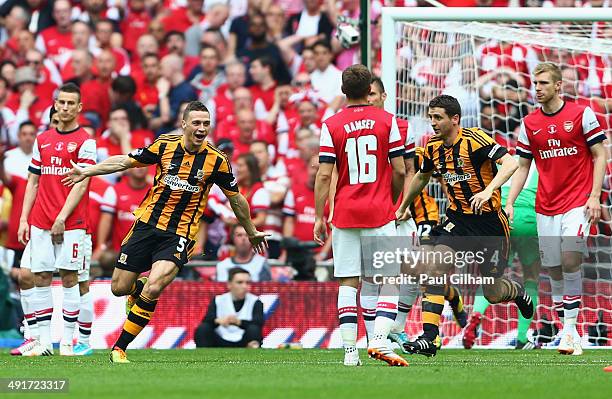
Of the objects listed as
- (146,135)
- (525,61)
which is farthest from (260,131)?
(525,61)

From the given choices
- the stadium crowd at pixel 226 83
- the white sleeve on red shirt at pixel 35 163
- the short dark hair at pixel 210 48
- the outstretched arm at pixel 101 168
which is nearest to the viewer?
the outstretched arm at pixel 101 168

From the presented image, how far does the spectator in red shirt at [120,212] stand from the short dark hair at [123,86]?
9.66ft

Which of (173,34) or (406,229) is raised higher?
(173,34)

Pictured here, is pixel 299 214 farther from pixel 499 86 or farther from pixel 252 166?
pixel 499 86

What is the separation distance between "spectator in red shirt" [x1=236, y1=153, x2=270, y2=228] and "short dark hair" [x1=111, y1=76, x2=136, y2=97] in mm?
3222

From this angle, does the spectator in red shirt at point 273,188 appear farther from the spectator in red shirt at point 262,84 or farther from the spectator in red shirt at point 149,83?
the spectator in red shirt at point 149,83

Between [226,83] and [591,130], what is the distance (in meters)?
8.53

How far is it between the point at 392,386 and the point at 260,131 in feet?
35.3

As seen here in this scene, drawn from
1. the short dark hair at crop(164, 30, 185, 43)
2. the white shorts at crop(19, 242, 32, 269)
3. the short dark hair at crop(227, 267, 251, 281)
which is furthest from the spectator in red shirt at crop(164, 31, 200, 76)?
the white shorts at crop(19, 242, 32, 269)

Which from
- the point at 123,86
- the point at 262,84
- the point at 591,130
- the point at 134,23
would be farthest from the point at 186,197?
the point at 134,23

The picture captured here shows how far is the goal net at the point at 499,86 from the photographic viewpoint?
12.9 m

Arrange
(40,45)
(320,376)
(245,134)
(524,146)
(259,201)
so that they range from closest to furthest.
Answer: (320,376) → (524,146) → (259,201) → (245,134) → (40,45)

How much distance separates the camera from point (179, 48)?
62.1 feet

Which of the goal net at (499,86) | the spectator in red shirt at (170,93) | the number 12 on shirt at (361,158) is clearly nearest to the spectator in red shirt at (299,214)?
the goal net at (499,86)
